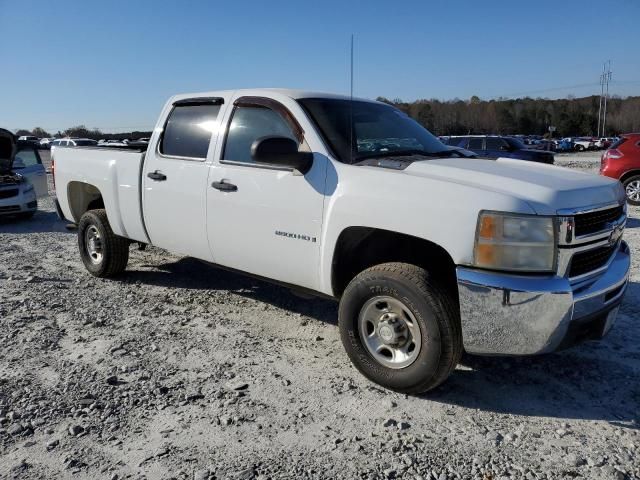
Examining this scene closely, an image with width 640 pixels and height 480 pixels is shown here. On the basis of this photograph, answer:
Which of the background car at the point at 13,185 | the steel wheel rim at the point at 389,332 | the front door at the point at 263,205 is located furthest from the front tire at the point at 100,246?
the background car at the point at 13,185

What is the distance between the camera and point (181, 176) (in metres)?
4.76

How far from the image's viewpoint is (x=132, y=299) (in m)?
5.48

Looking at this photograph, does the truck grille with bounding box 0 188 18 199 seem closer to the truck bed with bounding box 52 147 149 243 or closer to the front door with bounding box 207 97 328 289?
the truck bed with bounding box 52 147 149 243

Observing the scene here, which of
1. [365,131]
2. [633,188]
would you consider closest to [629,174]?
[633,188]

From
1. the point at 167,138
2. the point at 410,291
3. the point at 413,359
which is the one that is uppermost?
the point at 167,138

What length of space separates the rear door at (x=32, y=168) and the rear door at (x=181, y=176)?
25.2ft

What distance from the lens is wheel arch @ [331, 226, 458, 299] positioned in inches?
139

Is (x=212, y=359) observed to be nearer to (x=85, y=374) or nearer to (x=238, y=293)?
(x=85, y=374)

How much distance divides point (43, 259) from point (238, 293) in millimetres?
3387

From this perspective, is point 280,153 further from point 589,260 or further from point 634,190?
point 634,190

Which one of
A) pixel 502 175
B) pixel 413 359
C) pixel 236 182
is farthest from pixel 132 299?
pixel 502 175

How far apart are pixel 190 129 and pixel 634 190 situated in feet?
35.4

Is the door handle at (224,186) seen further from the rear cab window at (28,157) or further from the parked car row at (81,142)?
the rear cab window at (28,157)

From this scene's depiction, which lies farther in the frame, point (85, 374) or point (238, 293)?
point (238, 293)
